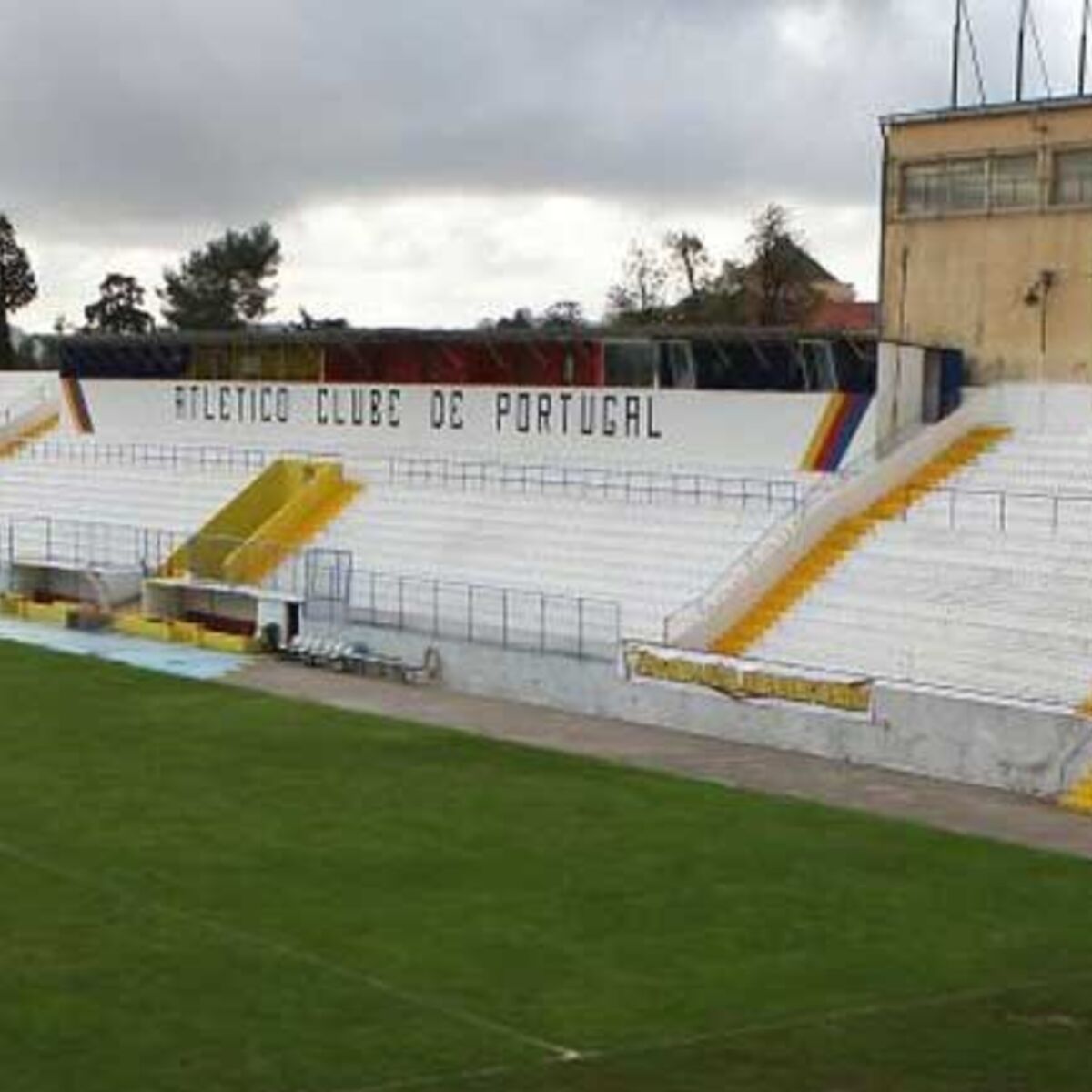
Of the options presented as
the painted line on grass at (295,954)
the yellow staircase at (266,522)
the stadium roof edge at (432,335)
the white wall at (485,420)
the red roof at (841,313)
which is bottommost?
the painted line on grass at (295,954)

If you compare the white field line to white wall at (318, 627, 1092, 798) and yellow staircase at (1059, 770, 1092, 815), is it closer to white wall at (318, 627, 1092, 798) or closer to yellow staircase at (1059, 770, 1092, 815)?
yellow staircase at (1059, 770, 1092, 815)

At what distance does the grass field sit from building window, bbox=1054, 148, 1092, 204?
16239mm

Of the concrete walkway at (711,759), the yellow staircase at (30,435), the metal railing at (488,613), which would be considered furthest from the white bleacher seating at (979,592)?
the yellow staircase at (30,435)

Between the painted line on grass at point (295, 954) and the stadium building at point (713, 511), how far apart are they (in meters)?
11.3

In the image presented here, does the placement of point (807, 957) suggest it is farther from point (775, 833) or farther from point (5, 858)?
point (5, 858)

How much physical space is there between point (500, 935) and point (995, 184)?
992 inches

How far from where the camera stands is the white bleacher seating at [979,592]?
28.0 m

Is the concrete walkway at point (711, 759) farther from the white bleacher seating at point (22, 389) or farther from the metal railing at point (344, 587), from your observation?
the white bleacher seating at point (22, 389)

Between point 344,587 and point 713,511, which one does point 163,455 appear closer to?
point 344,587

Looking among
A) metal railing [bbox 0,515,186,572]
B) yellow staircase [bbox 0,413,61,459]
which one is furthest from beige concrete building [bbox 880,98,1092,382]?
yellow staircase [bbox 0,413,61,459]

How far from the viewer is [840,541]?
34.4 meters

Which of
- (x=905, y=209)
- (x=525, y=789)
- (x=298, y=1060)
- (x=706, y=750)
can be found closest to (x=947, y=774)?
(x=706, y=750)

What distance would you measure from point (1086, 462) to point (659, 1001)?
21.4 m

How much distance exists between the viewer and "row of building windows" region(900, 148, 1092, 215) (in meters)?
37.3
